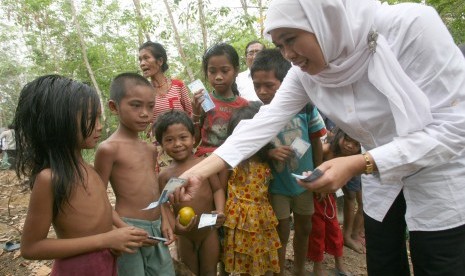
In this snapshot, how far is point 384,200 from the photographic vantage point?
5.93 feet

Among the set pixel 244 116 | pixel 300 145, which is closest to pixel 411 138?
pixel 300 145

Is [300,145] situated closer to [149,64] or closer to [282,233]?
[282,233]

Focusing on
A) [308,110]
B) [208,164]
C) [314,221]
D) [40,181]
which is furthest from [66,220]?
[314,221]

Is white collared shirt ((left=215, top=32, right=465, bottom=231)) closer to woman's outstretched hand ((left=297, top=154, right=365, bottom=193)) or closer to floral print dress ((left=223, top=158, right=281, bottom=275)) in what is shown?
woman's outstretched hand ((left=297, top=154, right=365, bottom=193))

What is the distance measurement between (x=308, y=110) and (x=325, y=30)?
3.95 feet

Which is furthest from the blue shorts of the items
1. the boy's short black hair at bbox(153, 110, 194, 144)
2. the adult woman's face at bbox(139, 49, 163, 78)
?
the adult woman's face at bbox(139, 49, 163, 78)

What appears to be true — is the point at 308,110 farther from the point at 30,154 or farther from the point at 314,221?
the point at 30,154

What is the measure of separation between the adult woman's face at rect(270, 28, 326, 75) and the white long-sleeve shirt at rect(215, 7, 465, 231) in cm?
20

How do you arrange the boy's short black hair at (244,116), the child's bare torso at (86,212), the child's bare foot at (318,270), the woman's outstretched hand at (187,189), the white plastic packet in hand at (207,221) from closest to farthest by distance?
the child's bare torso at (86,212) → the woman's outstretched hand at (187,189) → the white plastic packet in hand at (207,221) → the boy's short black hair at (244,116) → the child's bare foot at (318,270)

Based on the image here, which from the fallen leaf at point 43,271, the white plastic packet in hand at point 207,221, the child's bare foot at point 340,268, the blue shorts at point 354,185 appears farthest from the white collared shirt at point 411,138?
the fallen leaf at point 43,271

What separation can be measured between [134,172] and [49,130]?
64cm

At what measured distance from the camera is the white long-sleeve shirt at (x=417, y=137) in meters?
1.34

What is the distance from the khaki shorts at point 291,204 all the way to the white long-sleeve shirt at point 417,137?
81 cm

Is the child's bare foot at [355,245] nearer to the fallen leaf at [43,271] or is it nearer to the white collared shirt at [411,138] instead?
the white collared shirt at [411,138]
